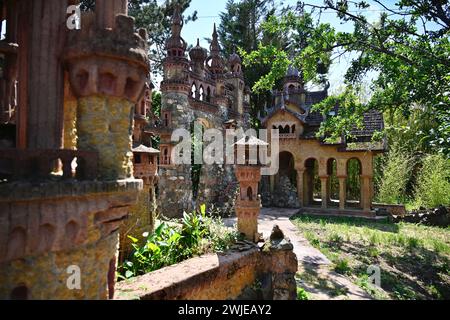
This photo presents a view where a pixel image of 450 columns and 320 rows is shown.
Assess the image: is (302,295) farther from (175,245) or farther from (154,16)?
(154,16)

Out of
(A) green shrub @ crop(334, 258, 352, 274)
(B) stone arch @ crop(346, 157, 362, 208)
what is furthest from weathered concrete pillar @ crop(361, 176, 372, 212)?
(A) green shrub @ crop(334, 258, 352, 274)

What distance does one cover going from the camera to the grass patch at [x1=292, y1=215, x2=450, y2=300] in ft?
27.8

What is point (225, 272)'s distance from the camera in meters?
6.70

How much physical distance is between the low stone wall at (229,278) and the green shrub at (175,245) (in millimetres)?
343

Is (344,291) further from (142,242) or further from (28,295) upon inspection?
(28,295)

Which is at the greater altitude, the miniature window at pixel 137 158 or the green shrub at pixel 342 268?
the miniature window at pixel 137 158

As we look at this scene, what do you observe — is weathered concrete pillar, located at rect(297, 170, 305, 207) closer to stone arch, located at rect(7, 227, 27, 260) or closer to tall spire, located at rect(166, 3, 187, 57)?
tall spire, located at rect(166, 3, 187, 57)

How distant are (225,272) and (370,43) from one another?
28.5 ft

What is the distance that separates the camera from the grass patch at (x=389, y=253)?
8477 mm

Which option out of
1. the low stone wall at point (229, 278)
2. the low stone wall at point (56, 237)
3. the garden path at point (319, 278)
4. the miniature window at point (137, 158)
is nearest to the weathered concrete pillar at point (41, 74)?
the low stone wall at point (56, 237)

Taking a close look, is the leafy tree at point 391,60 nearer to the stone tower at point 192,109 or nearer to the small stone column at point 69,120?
the stone tower at point 192,109

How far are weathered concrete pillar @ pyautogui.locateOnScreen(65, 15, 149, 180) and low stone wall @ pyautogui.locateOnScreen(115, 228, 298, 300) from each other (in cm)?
219

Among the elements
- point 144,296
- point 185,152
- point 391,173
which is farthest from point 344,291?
point 391,173

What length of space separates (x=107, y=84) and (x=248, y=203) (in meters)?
5.53
